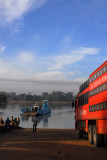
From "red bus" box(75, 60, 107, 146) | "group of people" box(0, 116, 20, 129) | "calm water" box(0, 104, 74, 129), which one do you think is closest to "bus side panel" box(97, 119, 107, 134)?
"red bus" box(75, 60, 107, 146)

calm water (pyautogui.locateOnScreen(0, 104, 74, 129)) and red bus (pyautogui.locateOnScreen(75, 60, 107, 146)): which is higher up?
red bus (pyautogui.locateOnScreen(75, 60, 107, 146))

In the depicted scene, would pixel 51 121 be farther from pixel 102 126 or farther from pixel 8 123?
pixel 102 126

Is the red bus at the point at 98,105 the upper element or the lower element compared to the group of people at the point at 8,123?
upper

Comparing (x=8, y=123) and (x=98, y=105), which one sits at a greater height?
(x=98, y=105)

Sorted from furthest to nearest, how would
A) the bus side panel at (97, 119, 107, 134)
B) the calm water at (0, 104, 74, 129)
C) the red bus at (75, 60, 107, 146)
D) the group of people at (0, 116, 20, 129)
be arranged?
the calm water at (0, 104, 74, 129)
the group of people at (0, 116, 20, 129)
the red bus at (75, 60, 107, 146)
the bus side panel at (97, 119, 107, 134)

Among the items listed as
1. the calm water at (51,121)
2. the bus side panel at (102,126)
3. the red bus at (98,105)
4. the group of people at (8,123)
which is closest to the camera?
the bus side panel at (102,126)

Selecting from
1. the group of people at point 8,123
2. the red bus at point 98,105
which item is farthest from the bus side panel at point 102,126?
the group of people at point 8,123

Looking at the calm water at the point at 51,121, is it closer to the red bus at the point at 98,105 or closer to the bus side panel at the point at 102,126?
the red bus at the point at 98,105

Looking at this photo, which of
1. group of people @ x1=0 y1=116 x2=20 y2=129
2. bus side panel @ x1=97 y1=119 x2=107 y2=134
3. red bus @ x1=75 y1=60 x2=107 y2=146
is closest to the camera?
bus side panel @ x1=97 y1=119 x2=107 y2=134

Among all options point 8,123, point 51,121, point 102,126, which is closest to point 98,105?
point 102,126

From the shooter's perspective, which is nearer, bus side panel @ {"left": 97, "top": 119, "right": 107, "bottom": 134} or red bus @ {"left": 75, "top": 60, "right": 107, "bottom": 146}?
bus side panel @ {"left": 97, "top": 119, "right": 107, "bottom": 134}

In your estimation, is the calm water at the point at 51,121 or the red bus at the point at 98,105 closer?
the red bus at the point at 98,105

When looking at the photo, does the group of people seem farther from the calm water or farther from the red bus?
the calm water

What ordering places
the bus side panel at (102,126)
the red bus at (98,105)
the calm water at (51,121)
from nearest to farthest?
the bus side panel at (102,126)
the red bus at (98,105)
the calm water at (51,121)
